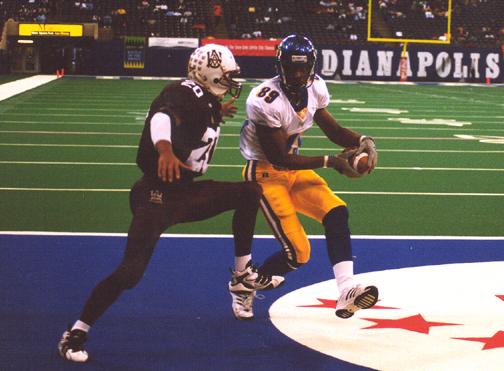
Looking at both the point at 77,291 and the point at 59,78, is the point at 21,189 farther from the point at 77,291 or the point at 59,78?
the point at 59,78

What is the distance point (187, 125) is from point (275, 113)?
67 cm

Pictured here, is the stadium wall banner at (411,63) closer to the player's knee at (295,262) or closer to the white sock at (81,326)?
the player's knee at (295,262)

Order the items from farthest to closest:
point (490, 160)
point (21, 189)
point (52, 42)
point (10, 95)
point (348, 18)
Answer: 1. point (348, 18)
2. point (52, 42)
3. point (10, 95)
4. point (490, 160)
5. point (21, 189)

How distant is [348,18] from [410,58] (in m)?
5.07

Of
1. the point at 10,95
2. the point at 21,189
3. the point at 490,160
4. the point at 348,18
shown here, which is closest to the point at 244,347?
the point at 21,189

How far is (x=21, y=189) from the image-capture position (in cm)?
941

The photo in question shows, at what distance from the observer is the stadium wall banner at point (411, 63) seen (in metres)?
37.5

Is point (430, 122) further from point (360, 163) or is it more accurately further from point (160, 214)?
point (160, 214)

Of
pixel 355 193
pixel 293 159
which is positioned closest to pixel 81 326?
pixel 293 159

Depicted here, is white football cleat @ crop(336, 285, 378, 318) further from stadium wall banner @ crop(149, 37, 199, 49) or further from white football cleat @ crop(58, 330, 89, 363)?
stadium wall banner @ crop(149, 37, 199, 49)

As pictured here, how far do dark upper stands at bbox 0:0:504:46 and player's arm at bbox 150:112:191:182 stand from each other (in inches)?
1381

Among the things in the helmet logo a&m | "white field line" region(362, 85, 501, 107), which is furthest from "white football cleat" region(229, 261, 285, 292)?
"white field line" region(362, 85, 501, 107)

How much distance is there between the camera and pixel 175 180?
4418 mm

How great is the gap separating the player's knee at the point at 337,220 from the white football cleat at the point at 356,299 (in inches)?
14.8
